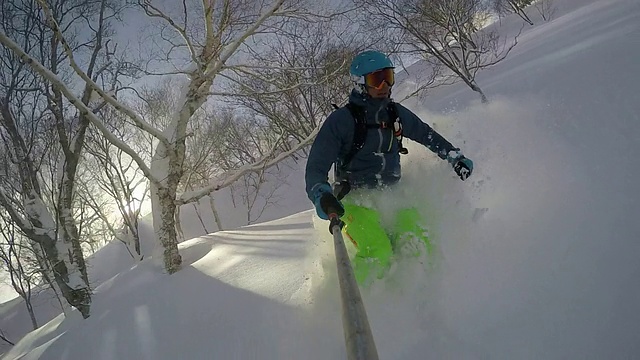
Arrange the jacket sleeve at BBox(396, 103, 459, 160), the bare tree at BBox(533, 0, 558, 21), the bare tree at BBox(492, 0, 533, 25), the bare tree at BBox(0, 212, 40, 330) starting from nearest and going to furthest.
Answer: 1. the jacket sleeve at BBox(396, 103, 459, 160)
2. the bare tree at BBox(0, 212, 40, 330)
3. the bare tree at BBox(533, 0, 558, 21)
4. the bare tree at BBox(492, 0, 533, 25)

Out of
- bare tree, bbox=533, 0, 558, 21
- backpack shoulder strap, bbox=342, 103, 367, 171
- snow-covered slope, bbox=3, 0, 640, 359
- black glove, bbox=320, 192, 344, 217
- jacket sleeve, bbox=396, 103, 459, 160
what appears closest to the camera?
snow-covered slope, bbox=3, 0, 640, 359

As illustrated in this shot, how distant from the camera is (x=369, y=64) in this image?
304 centimetres

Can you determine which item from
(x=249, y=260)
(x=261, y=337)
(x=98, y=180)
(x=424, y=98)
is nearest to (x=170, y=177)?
(x=249, y=260)

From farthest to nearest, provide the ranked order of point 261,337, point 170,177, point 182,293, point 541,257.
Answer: point 170,177
point 182,293
point 261,337
point 541,257

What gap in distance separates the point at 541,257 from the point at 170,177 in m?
5.61

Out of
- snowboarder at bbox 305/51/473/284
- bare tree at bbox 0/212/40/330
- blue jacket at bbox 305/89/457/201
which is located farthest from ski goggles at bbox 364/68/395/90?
bare tree at bbox 0/212/40/330

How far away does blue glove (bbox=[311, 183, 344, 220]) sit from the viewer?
2.70m

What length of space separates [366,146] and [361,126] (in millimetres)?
180

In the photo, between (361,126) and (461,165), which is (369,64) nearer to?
(361,126)

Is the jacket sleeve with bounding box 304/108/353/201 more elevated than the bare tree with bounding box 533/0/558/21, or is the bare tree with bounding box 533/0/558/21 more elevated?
the bare tree with bounding box 533/0/558/21

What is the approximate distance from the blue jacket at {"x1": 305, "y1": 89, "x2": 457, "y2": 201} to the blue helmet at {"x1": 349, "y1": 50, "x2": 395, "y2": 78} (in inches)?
6.6

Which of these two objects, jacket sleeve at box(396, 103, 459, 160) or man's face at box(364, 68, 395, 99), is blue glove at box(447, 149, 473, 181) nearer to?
jacket sleeve at box(396, 103, 459, 160)

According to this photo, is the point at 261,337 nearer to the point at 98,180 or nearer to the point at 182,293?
the point at 182,293

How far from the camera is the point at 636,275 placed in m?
1.85
